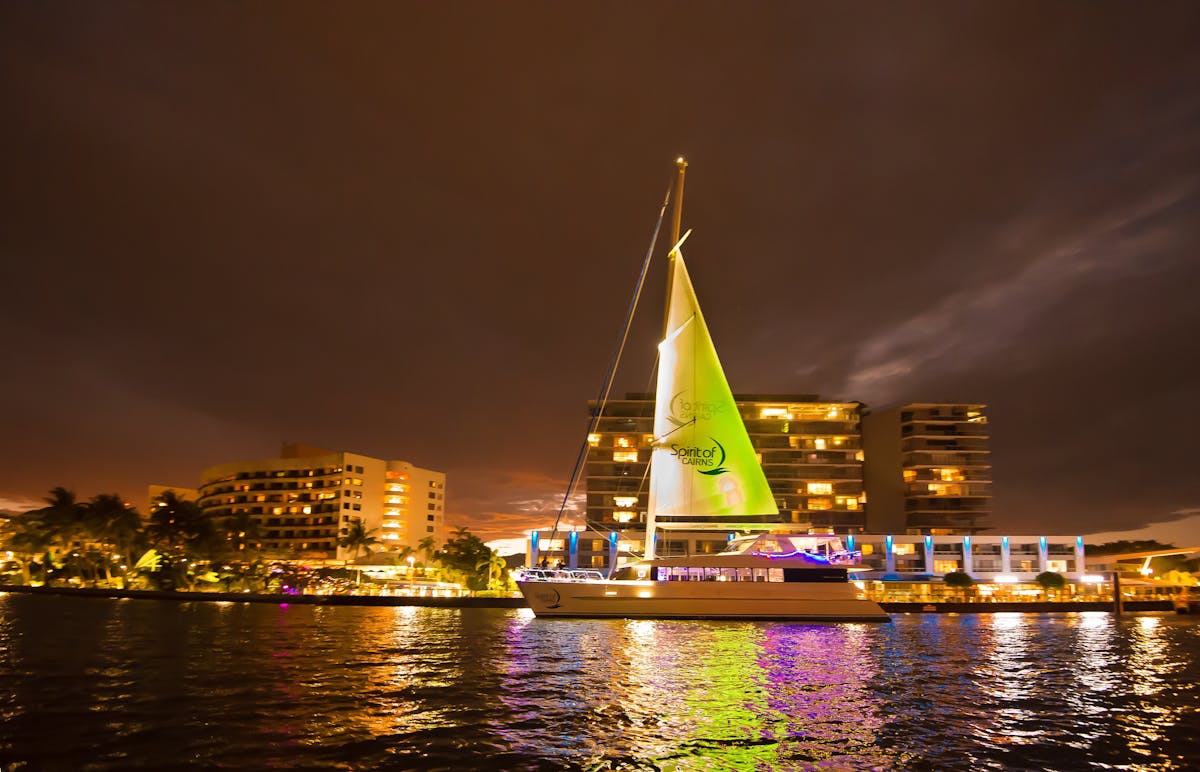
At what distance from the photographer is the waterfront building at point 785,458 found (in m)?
141

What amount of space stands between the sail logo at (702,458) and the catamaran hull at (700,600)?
23.9 feet

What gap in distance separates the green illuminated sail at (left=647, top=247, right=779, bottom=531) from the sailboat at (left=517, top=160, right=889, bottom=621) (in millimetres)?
66

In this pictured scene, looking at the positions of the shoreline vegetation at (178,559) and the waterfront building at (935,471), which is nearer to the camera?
the shoreline vegetation at (178,559)

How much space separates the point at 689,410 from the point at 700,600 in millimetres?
12260

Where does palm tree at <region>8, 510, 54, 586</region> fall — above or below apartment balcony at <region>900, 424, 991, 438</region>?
below

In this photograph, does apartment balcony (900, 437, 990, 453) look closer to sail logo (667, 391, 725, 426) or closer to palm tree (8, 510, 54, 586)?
sail logo (667, 391, 725, 426)

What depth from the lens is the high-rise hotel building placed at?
172m

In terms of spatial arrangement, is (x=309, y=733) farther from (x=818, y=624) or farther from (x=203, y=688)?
(x=818, y=624)

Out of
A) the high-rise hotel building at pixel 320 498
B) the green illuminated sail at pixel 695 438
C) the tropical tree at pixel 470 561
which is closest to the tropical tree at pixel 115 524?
the tropical tree at pixel 470 561

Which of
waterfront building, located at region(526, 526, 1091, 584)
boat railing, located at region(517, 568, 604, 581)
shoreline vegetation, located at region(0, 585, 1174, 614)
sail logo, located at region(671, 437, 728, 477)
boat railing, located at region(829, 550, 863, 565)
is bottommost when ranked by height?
shoreline vegetation, located at region(0, 585, 1174, 614)

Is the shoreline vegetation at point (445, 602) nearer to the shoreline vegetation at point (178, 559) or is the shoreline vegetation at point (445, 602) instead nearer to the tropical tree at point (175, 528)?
the shoreline vegetation at point (178, 559)

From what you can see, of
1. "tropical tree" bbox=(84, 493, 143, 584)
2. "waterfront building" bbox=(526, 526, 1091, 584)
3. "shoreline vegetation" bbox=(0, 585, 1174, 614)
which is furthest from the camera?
"waterfront building" bbox=(526, 526, 1091, 584)

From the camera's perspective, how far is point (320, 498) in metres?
175

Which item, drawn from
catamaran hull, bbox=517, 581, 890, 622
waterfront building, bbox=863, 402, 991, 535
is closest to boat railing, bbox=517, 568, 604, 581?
catamaran hull, bbox=517, 581, 890, 622
